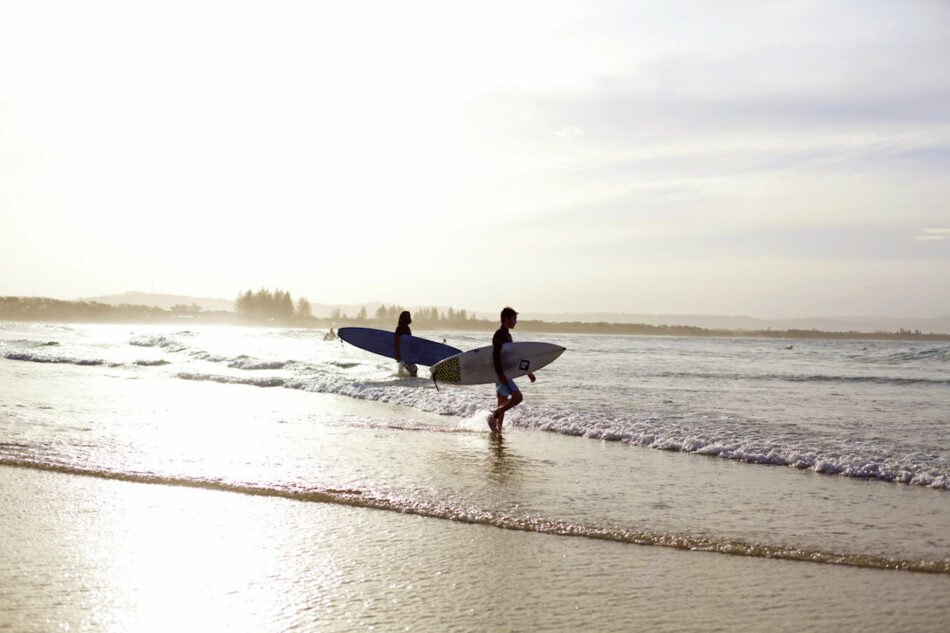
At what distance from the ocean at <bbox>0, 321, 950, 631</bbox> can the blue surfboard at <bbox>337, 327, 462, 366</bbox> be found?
6.93 m

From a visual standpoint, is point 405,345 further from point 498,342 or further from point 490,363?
point 498,342

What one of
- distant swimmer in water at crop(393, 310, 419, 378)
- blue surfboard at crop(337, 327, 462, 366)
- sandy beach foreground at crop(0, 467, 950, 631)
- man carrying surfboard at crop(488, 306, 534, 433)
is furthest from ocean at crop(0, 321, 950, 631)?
blue surfboard at crop(337, 327, 462, 366)

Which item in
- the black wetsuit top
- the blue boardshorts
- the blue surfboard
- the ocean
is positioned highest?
the black wetsuit top

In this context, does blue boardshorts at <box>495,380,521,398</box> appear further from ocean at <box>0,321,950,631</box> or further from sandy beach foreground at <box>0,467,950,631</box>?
sandy beach foreground at <box>0,467,950,631</box>

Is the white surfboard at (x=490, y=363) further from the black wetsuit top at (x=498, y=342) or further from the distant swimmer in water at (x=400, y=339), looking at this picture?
the distant swimmer in water at (x=400, y=339)

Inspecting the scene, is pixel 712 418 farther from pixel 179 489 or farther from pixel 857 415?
pixel 179 489

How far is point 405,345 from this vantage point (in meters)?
19.8

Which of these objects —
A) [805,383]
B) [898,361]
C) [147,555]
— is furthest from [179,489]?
[898,361]

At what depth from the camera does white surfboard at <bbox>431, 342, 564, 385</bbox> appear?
12625mm

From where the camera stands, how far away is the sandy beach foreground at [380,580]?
12.0ft

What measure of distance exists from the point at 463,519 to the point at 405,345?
14.2 meters

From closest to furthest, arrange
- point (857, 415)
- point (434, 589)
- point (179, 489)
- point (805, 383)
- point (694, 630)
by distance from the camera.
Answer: point (694, 630), point (434, 589), point (179, 489), point (857, 415), point (805, 383)

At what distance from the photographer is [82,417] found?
34.2ft

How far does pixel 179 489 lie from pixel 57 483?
1213 mm
